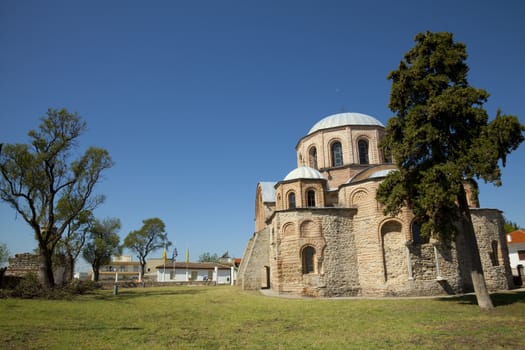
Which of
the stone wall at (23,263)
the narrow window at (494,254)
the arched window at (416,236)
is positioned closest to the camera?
the arched window at (416,236)

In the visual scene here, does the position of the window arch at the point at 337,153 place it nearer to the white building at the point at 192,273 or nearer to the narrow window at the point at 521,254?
the white building at the point at 192,273

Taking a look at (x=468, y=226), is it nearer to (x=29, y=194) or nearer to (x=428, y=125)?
(x=428, y=125)

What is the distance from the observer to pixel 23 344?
25.4 feet

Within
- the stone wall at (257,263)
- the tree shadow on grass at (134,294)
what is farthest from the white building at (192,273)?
the stone wall at (257,263)

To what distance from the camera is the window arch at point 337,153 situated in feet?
91.8

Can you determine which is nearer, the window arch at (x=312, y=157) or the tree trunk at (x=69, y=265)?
the window arch at (x=312, y=157)

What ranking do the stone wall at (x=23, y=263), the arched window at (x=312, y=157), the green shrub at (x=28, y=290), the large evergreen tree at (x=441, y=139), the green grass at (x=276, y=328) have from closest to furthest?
the green grass at (x=276, y=328) < the large evergreen tree at (x=441, y=139) < the green shrub at (x=28, y=290) < the stone wall at (x=23, y=263) < the arched window at (x=312, y=157)

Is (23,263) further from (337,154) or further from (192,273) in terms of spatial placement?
(337,154)

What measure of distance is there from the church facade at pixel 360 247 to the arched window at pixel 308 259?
0.06 m

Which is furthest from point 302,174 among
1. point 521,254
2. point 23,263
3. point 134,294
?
point 521,254

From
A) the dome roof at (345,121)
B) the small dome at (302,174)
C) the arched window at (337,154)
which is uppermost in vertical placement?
the dome roof at (345,121)

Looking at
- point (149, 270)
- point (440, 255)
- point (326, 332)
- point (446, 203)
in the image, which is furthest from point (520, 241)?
point (149, 270)

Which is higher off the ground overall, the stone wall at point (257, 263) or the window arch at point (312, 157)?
the window arch at point (312, 157)

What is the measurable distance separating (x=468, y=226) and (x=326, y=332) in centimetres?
855
